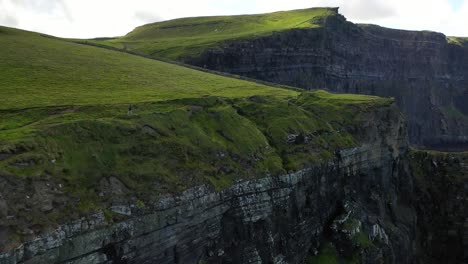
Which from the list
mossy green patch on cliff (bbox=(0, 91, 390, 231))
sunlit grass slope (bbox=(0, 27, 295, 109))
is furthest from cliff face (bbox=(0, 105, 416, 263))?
sunlit grass slope (bbox=(0, 27, 295, 109))

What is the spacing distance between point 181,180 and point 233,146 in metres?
10.7

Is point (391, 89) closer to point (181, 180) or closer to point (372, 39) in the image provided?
point (372, 39)

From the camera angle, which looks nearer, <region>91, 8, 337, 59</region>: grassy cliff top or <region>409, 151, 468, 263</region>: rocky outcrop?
<region>409, 151, 468, 263</region>: rocky outcrop

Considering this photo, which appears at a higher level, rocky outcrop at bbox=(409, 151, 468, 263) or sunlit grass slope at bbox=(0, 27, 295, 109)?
sunlit grass slope at bbox=(0, 27, 295, 109)

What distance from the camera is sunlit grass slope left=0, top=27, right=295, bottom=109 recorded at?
5225 centimetres

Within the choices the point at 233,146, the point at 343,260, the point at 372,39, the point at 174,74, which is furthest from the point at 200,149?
the point at 372,39

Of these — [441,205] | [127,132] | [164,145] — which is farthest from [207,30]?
[127,132]

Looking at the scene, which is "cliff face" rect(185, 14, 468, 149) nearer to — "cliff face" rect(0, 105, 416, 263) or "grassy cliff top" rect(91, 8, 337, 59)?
"grassy cliff top" rect(91, 8, 337, 59)

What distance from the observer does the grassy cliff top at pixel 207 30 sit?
5217 inches

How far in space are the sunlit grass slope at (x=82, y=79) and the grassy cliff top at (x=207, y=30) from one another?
42552mm

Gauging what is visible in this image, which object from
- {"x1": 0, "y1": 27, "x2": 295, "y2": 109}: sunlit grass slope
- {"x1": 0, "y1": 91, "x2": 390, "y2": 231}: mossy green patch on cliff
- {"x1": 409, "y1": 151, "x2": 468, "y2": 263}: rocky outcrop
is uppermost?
{"x1": 0, "y1": 27, "x2": 295, "y2": 109}: sunlit grass slope

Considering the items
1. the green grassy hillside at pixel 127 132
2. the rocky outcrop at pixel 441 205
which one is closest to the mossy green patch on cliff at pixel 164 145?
the green grassy hillside at pixel 127 132

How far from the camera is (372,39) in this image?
610ft

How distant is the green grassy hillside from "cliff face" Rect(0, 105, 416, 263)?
4.50 feet
